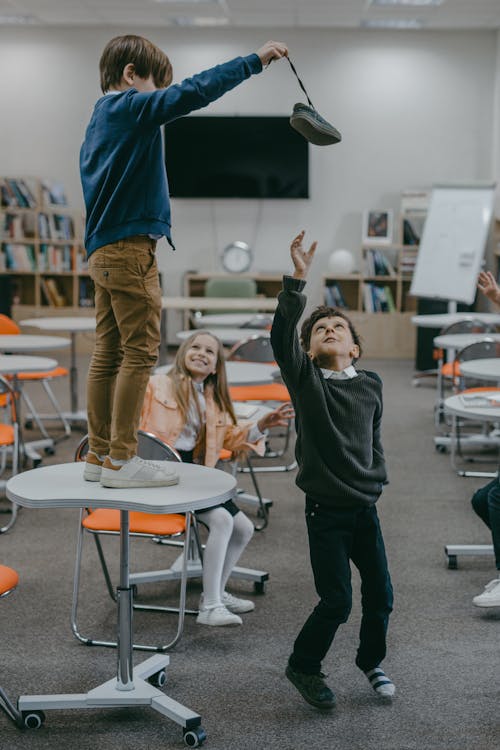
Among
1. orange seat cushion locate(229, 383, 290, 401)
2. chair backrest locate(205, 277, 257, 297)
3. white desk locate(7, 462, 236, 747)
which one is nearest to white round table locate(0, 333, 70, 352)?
orange seat cushion locate(229, 383, 290, 401)

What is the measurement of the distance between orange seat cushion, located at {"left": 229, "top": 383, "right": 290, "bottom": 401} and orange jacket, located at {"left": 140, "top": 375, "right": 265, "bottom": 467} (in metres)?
1.42

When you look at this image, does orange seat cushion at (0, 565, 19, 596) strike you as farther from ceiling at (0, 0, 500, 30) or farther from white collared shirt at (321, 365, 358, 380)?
ceiling at (0, 0, 500, 30)

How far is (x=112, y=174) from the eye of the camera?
2.30 metres

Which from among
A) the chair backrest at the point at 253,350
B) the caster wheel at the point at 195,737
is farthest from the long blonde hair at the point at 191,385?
the chair backrest at the point at 253,350

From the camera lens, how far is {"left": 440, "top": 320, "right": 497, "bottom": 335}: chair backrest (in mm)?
6418

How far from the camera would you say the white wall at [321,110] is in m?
10.1

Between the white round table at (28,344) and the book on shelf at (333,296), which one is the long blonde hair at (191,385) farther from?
the book on shelf at (333,296)

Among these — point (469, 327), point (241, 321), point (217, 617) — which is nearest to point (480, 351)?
point (469, 327)

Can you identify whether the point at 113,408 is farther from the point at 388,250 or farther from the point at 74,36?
the point at 74,36

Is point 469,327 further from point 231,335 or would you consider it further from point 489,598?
point 489,598

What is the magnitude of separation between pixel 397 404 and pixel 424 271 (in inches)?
73.8

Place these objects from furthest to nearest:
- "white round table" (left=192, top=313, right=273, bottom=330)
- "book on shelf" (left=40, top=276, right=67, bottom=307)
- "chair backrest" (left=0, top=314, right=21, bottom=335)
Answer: "book on shelf" (left=40, top=276, right=67, bottom=307), "white round table" (left=192, top=313, right=273, bottom=330), "chair backrest" (left=0, top=314, right=21, bottom=335)

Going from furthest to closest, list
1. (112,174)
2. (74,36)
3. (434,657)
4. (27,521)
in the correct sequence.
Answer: (74,36) < (27,521) < (434,657) < (112,174)

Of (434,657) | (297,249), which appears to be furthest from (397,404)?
(297,249)
